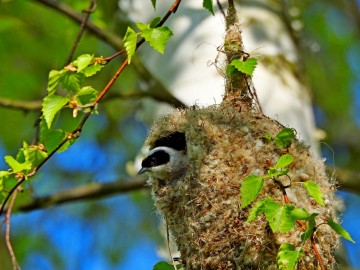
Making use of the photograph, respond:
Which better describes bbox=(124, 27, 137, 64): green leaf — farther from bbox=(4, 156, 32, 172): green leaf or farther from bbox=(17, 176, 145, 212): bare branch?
bbox=(17, 176, 145, 212): bare branch

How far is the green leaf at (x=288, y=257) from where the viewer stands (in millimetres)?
2021

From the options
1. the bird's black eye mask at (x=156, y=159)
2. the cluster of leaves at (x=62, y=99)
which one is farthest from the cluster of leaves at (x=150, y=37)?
the bird's black eye mask at (x=156, y=159)

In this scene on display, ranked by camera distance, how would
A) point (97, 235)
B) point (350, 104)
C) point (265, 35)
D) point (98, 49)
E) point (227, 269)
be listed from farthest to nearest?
point (350, 104), point (97, 235), point (98, 49), point (265, 35), point (227, 269)

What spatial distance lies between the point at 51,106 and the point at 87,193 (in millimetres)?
1953

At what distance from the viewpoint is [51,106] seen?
2.43 meters

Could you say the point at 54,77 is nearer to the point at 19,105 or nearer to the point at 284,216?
the point at 284,216

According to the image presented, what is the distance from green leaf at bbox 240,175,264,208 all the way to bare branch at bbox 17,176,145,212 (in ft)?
6.90

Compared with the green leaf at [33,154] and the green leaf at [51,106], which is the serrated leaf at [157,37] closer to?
the green leaf at [51,106]

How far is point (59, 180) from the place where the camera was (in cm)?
731

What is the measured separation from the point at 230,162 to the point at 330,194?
0.40 meters

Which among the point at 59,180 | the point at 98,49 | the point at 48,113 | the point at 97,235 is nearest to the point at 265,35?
the point at 48,113

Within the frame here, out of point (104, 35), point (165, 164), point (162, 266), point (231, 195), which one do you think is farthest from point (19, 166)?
point (104, 35)

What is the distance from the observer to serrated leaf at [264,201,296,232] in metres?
2.01

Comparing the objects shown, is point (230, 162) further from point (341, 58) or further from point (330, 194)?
point (341, 58)
